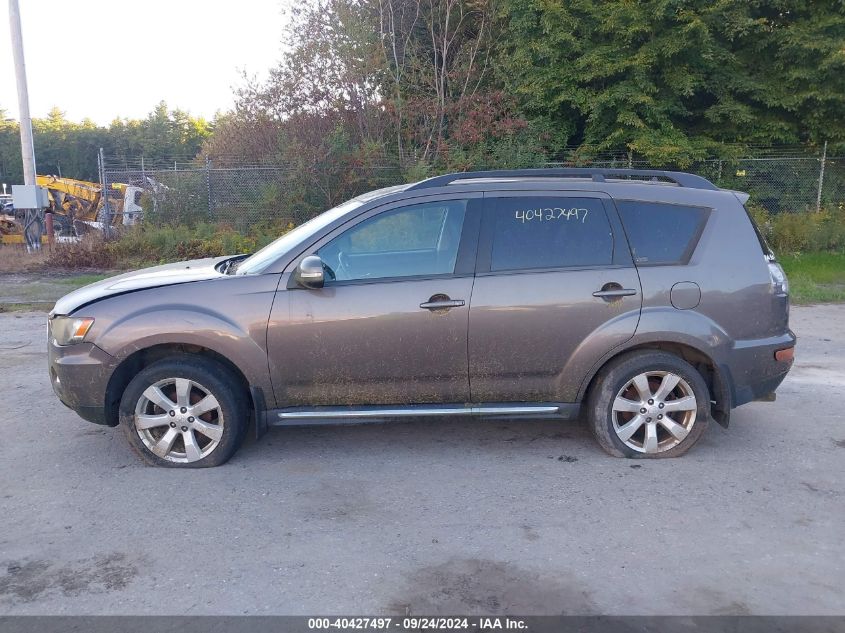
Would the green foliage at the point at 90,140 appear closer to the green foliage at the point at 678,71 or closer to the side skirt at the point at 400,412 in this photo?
the green foliage at the point at 678,71

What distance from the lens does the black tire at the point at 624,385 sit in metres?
5.01

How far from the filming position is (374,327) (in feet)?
16.1

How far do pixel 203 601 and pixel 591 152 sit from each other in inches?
613

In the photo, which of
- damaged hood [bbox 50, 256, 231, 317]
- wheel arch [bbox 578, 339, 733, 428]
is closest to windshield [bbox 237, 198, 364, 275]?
damaged hood [bbox 50, 256, 231, 317]

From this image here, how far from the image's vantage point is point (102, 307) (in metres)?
4.91

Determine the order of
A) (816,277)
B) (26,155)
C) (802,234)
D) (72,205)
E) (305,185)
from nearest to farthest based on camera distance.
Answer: (816,277) < (802,234) < (26,155) < (305,185) < (72,205)

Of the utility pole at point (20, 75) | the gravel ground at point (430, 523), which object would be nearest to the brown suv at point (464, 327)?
the gravel ground at point (430, 523)

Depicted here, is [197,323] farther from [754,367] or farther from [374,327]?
[754,367]

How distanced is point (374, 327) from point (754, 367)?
2.56 meters

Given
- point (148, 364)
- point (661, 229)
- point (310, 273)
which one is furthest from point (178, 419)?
point (661, 229)

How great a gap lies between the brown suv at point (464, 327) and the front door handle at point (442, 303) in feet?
0.05

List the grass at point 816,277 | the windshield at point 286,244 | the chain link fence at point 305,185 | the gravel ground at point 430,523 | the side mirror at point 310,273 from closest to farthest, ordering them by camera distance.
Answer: the gravel ground at point 430,523, the side mirror at point 310,273, the windshield at point 286,244, the grass at point 816,277, the chain link fence at point 305,185

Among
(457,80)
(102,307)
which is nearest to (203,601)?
A: (102,307)

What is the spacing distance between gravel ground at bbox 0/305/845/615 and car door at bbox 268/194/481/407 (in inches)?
21.0
